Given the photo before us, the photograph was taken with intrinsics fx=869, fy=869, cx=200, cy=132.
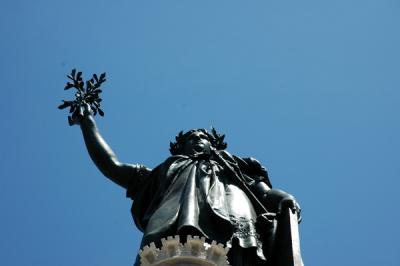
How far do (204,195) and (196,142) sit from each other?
104 inches

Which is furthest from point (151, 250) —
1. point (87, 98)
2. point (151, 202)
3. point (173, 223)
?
point (87, 98)

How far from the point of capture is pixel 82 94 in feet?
49.3

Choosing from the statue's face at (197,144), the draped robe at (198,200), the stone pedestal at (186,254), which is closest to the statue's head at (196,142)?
the statue's face at (197,144)

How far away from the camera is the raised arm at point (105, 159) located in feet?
43.2

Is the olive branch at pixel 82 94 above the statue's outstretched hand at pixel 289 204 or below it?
above

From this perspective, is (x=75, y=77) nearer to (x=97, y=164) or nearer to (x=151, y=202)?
(x=97, y=164)

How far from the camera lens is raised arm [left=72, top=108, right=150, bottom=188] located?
13156 millimetres

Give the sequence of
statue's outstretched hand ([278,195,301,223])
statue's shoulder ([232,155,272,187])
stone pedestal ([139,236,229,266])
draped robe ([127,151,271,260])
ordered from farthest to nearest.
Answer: statue's shoulder ([232,155,272,187]) < statue's outstretched hand ([278,195,301,223]) < draped robe ([127,151,271,260]) < stone pedestal ([139,236,229,266])

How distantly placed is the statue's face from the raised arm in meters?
0.75

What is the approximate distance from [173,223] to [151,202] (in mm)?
1819

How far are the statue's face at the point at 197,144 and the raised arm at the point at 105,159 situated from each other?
2.45 feet

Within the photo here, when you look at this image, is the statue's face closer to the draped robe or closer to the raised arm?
the draped robe

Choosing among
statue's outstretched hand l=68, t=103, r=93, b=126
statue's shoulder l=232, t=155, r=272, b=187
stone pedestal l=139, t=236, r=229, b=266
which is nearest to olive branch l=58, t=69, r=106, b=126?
statue's outstretched hand l=68, t=103, r=93, b=126

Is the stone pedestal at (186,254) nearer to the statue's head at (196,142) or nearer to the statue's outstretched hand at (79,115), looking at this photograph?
the statue's head at (196,142)
